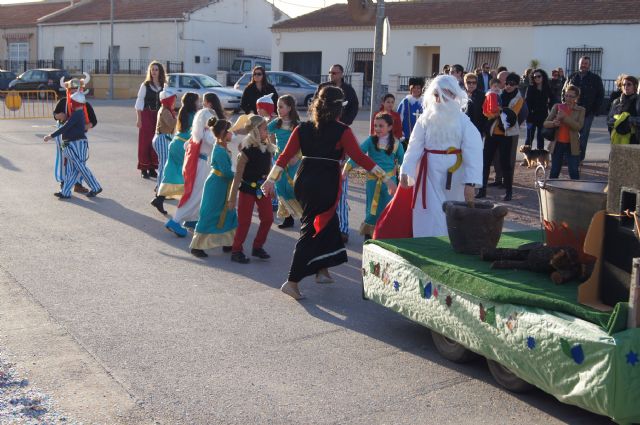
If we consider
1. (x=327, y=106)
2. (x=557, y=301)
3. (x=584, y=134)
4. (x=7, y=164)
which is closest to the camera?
(x=557, y=301)

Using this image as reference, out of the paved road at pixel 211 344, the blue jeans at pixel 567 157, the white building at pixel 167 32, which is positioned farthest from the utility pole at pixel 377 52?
the white building at pixel 167 32

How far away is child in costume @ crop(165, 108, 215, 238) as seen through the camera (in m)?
10.2

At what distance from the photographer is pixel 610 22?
113ft

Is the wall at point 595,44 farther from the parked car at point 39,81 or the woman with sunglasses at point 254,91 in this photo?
the woman with sunglasses at point 254,91

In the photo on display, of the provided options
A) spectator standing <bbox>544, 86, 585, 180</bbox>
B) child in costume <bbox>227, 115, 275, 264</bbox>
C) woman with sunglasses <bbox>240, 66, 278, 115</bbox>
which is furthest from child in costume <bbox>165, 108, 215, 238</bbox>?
spectator standing <bbox>544, 86, 585, 180</bbox>

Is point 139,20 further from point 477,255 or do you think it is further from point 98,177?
point 477,255

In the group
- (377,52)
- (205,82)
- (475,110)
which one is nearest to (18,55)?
(205,82)

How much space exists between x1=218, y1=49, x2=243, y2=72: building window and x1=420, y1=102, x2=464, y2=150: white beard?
4537 cm

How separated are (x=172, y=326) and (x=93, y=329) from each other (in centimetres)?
→ 58

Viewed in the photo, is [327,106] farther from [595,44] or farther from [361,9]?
[595,44]

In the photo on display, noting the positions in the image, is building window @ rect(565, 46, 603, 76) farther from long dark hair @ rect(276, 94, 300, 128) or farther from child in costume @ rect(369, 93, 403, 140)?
long dark hair @ rect(276, 94, 300, 128)

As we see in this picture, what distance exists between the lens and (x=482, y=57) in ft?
127

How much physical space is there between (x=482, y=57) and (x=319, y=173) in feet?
106

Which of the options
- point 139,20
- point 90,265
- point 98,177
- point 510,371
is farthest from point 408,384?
point 139,20
